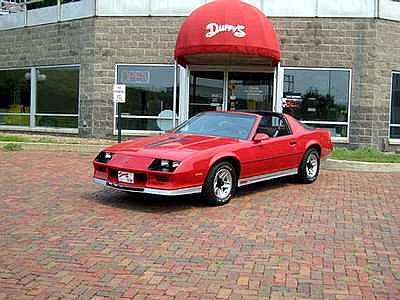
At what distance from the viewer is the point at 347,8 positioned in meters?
16.7

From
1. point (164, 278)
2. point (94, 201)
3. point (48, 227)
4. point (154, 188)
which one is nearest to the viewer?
point (164, 278)

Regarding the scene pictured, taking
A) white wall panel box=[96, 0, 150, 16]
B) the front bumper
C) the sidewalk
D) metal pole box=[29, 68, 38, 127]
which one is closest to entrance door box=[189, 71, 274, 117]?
white wall panel box=[96, 0, 150, 16]

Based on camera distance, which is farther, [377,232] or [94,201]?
[94,201]

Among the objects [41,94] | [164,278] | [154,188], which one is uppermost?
[41,94]

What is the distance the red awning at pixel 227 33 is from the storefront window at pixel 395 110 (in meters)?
4.28

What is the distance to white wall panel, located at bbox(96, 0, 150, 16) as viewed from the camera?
57.9 feet

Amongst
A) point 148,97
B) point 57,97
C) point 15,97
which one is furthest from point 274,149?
point 15,97

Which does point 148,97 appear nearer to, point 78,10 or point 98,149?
point 98,149

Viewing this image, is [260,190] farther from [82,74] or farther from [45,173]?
[82,74]

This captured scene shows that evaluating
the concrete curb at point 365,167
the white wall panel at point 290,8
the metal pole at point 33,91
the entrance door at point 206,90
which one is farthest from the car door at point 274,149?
the metal pole at point 33,91

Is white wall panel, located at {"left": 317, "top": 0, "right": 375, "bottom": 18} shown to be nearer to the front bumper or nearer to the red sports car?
the red sports car

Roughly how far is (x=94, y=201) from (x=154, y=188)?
3.98 ft

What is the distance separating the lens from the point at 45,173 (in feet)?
35.6

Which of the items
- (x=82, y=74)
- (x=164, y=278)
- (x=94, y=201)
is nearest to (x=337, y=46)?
(x=82, y=74)
